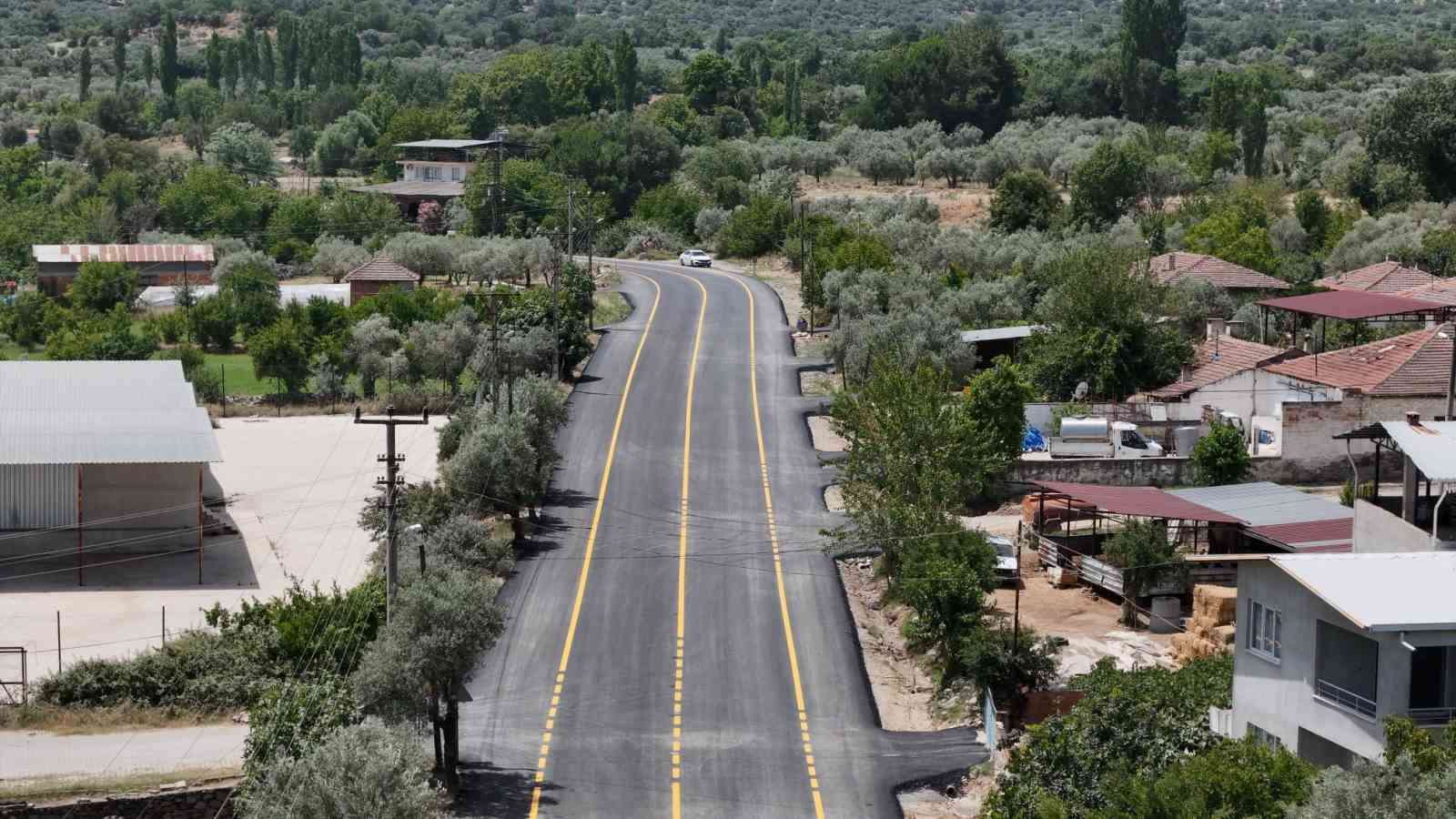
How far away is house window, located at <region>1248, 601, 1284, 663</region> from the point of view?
98.2 ft

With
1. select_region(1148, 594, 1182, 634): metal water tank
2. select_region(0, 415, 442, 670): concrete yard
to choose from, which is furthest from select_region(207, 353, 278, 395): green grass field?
select_region(1148, 594, 1182, 634): metal water tank

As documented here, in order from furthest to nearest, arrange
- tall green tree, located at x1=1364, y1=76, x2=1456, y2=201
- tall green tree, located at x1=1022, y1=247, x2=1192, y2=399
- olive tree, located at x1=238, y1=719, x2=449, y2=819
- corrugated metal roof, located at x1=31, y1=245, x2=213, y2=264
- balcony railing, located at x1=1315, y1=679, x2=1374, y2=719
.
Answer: tall green tree, located at x1=1364, y1=76, x2=1456, y2=201, corrugated metal roof, located at x1=31, y1=245, x2=213, y2=264, tall green tree, located at x1=1022, y1=247, x2=1192, y2=399, balcony railing, located at x1=1315, y1=679, x2=1374, y2=719, olive tree, located at x1=238, y1=719, x2=449, y2=819

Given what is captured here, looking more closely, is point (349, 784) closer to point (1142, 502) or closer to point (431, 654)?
point (431, 654)

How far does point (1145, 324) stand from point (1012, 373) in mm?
11896

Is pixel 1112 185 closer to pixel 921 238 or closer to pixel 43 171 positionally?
pixel 921 238

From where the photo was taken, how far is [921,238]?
9431 centimetres

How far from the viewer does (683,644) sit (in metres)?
42.7

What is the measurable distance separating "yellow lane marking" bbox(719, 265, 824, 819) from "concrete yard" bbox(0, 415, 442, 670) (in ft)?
33.1

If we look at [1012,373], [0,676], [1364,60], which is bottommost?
[0,676]

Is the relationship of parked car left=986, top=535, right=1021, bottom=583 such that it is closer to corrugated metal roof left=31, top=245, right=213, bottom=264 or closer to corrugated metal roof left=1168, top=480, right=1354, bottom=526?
corrugated metal roof left=1168, top=480, right=1354, bottom=526

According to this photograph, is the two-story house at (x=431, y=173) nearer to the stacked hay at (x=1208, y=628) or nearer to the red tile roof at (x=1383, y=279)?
the red tile roof at (x=1383, y=279)

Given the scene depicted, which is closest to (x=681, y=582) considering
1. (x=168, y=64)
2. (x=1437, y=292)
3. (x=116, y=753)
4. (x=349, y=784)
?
(x=116, y=753)

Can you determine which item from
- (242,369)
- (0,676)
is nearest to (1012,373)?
(0,676)

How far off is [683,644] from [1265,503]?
624 inches
